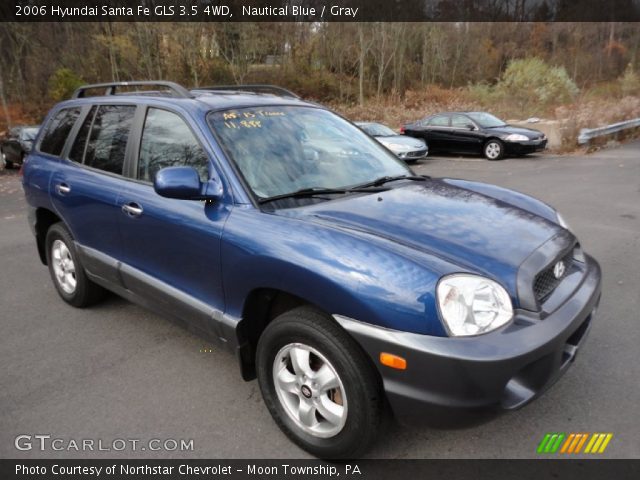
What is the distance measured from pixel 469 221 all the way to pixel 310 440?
1.39 meters

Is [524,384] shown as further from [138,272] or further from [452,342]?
[138,272]

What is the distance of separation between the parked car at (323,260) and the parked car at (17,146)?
13478 mm

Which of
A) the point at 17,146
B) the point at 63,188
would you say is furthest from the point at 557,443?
the point at 17,146

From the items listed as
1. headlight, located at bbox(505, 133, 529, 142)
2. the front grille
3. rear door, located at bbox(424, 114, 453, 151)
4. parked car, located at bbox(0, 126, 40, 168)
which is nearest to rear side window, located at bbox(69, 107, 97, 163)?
the front grille

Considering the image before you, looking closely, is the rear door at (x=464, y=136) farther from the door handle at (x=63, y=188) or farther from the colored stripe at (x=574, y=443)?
the colored stripe at (x=574, y=443)

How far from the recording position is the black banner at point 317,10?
25.4 meters

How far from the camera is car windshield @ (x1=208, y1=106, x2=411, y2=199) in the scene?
2830 mm

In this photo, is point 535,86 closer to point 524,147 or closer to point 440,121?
point 440,121

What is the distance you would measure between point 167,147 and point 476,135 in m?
12.7

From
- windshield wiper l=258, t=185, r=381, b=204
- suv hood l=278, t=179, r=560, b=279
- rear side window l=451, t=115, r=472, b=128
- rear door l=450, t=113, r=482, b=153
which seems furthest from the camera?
rear side window l=451, t=115, r=472, b=128

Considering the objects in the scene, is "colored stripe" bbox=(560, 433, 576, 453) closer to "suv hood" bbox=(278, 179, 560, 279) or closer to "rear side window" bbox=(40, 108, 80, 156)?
"suv hood" bbox=(278, 179, 560, 279)

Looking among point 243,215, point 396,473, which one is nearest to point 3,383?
point 243,215

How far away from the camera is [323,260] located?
2.21 meters

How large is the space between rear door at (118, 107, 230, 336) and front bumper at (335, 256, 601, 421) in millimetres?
978
